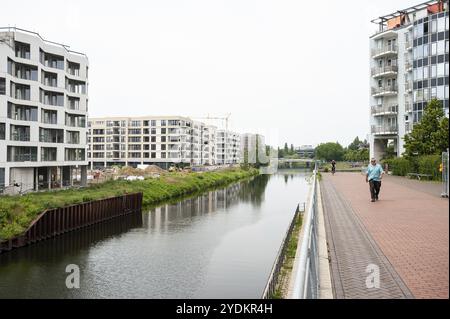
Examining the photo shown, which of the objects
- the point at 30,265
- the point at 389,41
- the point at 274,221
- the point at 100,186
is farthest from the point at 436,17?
the point at 30,265

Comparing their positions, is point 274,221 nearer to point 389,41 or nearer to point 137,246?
point 137,246

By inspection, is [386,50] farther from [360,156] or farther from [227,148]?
[227,148]

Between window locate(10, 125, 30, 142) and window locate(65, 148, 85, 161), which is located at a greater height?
window locate(10, 125, 30, 142)

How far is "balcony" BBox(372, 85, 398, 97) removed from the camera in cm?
5844

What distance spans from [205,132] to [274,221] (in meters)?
112

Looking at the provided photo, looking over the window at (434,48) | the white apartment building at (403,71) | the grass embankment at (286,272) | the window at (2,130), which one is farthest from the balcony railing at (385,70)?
the grass embankment at (286,272)

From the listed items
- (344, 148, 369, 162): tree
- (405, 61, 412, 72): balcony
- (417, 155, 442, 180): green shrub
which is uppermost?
(405, 61, 412, 72): balcony

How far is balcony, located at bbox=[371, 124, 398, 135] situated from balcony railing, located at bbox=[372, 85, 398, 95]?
4.53 metres

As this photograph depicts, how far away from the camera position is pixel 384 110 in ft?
195

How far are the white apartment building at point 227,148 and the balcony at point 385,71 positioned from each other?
341 ft

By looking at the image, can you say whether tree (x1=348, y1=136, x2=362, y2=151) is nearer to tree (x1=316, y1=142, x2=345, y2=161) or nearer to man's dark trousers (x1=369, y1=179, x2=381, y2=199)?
tree (x1=316, y1=142, x2=345, y2=161)

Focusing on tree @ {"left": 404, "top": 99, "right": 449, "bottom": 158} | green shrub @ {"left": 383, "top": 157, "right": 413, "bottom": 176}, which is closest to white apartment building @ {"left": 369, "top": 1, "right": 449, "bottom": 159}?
green shrub @ {"left": 383, "top": 157, "right": 413, "bottom": 176}

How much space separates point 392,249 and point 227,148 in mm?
165874

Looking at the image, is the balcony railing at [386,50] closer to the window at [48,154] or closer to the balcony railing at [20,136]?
the window at [48,154]
